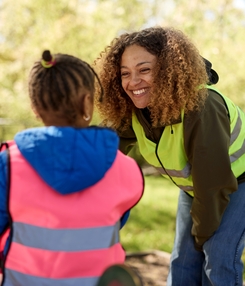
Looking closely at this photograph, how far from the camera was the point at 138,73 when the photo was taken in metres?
2.71

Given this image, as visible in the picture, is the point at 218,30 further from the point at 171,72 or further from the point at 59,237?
the point at 59,237

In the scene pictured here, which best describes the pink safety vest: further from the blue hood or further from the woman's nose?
the woman's nose

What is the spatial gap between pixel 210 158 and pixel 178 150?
0.70 ft

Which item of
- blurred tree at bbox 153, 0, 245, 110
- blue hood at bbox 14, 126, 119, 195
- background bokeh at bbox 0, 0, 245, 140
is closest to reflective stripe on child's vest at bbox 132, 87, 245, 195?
blue hood at bbox 14, 126, 119, 195

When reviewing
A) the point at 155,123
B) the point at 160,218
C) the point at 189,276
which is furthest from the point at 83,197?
the point at 160,218

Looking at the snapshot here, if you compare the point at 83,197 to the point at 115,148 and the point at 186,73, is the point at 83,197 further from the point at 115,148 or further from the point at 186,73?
the point at 186,73

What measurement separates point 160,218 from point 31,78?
5.63m

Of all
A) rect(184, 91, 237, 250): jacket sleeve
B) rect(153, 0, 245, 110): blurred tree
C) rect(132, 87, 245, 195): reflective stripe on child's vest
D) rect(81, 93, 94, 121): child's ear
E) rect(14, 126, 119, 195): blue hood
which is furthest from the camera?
rect(153, 0, 245, 110): blurred tree

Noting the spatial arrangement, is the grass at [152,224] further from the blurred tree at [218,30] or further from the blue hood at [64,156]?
the blue hood at [64,156]

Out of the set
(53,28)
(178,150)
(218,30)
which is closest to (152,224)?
(53,28)

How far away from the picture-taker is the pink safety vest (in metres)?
1.79

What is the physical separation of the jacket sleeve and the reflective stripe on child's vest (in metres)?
0.06

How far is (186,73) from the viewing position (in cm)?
262

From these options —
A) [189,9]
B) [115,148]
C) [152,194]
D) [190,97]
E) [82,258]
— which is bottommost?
[152,194]
